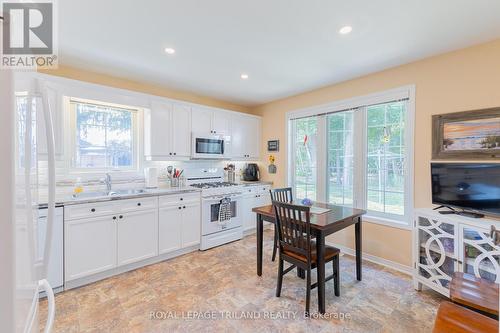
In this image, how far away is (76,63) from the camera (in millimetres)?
2756

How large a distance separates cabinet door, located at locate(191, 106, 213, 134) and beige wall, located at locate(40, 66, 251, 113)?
15.6 inches

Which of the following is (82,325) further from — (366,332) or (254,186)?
(254,186)

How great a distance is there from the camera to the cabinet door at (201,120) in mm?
3793

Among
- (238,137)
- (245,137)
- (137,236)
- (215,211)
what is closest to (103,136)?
(137,236)

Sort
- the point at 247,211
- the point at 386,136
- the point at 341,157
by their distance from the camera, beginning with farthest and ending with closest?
the point at 247,211 < the point at 341,157 < the point at 386,136

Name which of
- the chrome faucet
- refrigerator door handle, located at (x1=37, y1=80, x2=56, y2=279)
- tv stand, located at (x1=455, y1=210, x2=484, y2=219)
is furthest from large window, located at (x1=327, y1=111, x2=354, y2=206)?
refrigerator door handle, located at (x1=37, y1=80, x2=56, y2=279)

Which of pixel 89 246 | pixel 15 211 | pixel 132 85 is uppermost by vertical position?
pixel 132 85

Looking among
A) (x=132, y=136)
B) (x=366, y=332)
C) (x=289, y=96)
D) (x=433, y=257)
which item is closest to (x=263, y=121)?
(x=289, y=96)

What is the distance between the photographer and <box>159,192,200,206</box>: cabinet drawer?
311cm

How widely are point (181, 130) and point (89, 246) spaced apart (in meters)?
1.94

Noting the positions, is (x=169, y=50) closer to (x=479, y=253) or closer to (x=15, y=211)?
(x=15, y=211)

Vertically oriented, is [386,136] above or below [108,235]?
above

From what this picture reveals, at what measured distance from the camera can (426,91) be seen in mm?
2639

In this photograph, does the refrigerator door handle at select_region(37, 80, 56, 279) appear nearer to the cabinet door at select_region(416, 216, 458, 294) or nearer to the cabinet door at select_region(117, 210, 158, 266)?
the cabinet door at select_region(117, 210, 158, 266)
